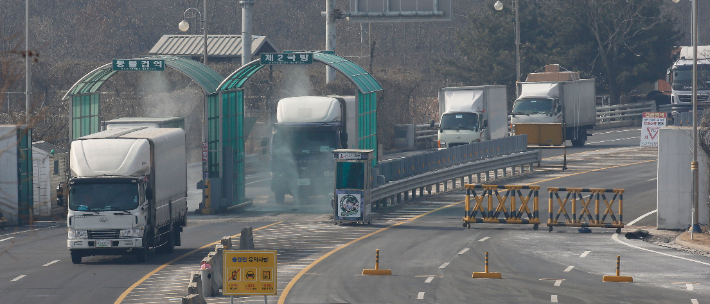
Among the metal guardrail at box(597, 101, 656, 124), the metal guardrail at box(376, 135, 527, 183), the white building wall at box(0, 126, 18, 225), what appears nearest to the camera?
the white building wall at box(0, 126, 18, 225)

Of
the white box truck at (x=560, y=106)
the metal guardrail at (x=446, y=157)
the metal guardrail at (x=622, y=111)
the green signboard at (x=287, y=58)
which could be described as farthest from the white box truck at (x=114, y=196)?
the metal guardrail at (x=622, y=111)

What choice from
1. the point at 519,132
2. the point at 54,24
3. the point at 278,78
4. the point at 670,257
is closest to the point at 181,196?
the point at 670,257

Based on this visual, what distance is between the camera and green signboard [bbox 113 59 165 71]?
3269cm

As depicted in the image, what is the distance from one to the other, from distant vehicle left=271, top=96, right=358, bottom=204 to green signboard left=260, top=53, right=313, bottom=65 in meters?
1.90

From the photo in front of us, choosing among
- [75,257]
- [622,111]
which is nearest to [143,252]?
[75,257]

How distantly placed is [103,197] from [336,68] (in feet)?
41.1

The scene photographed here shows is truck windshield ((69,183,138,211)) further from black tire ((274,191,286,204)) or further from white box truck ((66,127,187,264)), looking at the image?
black tire ((274,191,286,204))

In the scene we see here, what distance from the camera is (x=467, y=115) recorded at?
156ft

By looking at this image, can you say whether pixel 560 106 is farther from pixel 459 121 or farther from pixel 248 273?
pixel 248 273

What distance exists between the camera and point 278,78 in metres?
56.6

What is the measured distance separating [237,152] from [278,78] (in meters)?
22.9

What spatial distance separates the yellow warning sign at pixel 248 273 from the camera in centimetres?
1402

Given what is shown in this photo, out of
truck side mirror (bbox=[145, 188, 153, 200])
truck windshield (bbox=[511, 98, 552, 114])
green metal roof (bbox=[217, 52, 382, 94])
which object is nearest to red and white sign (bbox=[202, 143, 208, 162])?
green metal roof (bbox=[217, 52, 382, 94])

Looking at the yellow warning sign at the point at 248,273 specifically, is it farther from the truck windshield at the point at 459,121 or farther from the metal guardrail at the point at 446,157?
the truck windshield at the point at 459,121
